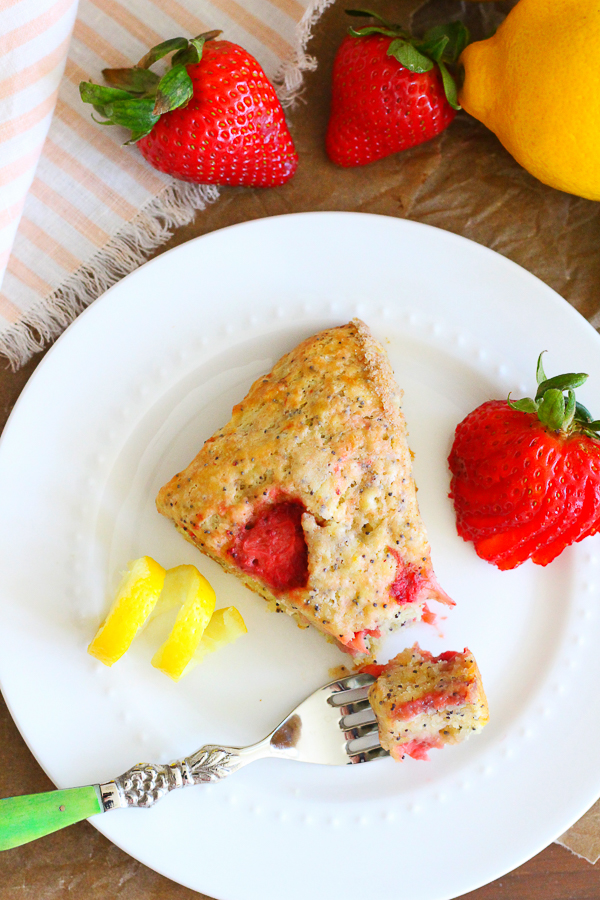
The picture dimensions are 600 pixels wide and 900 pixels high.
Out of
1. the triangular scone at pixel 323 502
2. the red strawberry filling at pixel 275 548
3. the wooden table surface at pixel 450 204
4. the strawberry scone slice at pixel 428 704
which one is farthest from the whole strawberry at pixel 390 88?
the strawberry scone slice at pixel 428 704

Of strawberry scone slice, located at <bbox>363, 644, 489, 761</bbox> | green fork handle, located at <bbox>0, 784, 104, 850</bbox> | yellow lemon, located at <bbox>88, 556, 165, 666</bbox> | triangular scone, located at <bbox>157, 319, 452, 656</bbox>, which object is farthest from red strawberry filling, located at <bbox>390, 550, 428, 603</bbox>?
green fork handle, located at <bbox>0, 784, 104, 850</bbox>

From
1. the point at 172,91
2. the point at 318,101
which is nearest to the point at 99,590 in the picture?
the point at 172,91

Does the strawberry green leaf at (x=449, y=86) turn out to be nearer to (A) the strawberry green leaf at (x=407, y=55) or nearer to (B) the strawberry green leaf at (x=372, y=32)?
(A) the strawberry green leaf at (x=407, y=55)

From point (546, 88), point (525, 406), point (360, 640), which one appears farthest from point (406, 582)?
point (546, 88)

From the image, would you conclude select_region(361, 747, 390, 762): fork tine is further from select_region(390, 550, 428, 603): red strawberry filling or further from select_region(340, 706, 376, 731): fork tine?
select_region(390, 550, 428, 603): red strawberry filling

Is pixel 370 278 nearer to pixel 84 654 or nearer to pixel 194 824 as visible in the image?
pixel 84 654

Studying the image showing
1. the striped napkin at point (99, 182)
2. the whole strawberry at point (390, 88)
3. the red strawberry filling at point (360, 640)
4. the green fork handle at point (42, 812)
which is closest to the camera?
the green fork handle at point (42, 812)
